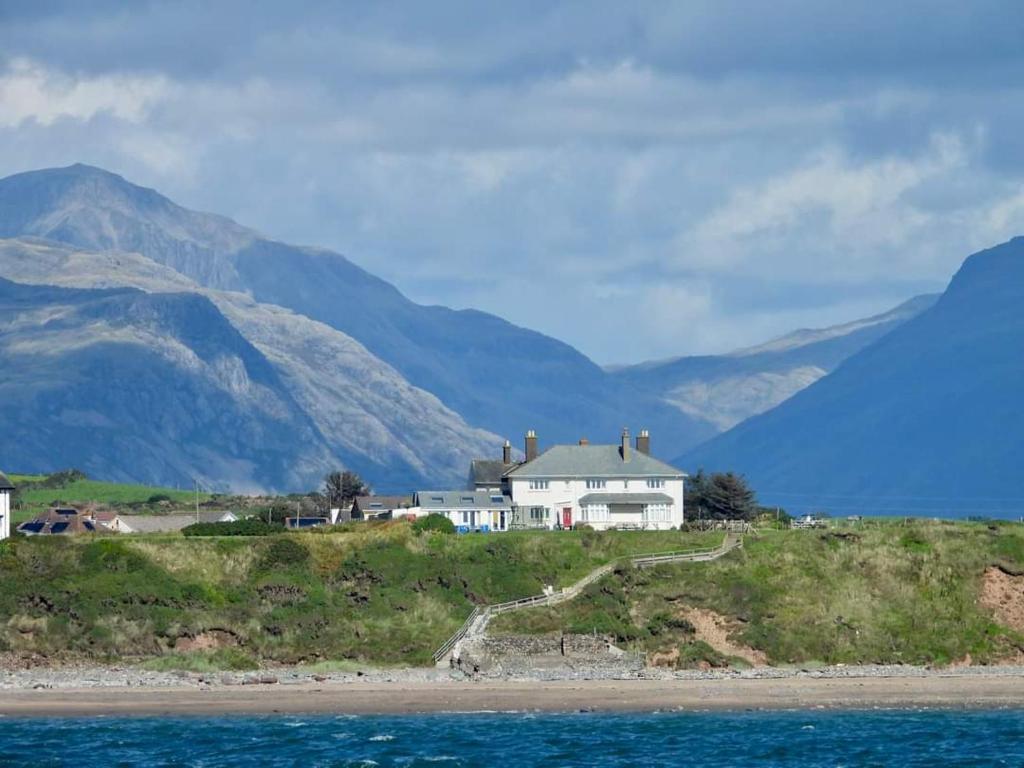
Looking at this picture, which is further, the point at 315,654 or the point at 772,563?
the point at 772,563

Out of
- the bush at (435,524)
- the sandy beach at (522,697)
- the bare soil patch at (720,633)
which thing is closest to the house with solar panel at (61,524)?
the bush at (435,524)

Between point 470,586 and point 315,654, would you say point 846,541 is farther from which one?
point 315,654

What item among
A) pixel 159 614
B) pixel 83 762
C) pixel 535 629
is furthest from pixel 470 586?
pixel 83 762

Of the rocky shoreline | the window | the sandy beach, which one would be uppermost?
the window

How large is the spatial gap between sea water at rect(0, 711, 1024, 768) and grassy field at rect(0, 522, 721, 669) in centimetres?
1054

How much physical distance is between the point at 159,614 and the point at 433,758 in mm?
23443

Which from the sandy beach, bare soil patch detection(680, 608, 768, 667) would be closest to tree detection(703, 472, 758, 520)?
bare soil patch detection(680, 608, 768, 667)

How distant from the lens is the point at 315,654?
89.0 metres

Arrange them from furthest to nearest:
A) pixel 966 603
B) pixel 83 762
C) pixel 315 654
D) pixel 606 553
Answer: pixel 606 553 < pixel 966 603 < pixel 315 654 < pixel 83 762

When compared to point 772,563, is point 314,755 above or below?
below

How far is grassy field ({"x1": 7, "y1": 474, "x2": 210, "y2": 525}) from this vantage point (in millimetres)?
147125

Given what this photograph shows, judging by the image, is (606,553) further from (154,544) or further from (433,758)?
(433,758)

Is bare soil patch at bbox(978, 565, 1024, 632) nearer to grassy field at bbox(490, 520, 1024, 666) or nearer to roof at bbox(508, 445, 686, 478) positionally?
grassy field at bbox(490, 520, 1024, 666)

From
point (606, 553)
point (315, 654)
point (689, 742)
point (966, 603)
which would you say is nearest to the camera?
point (689, 742)
